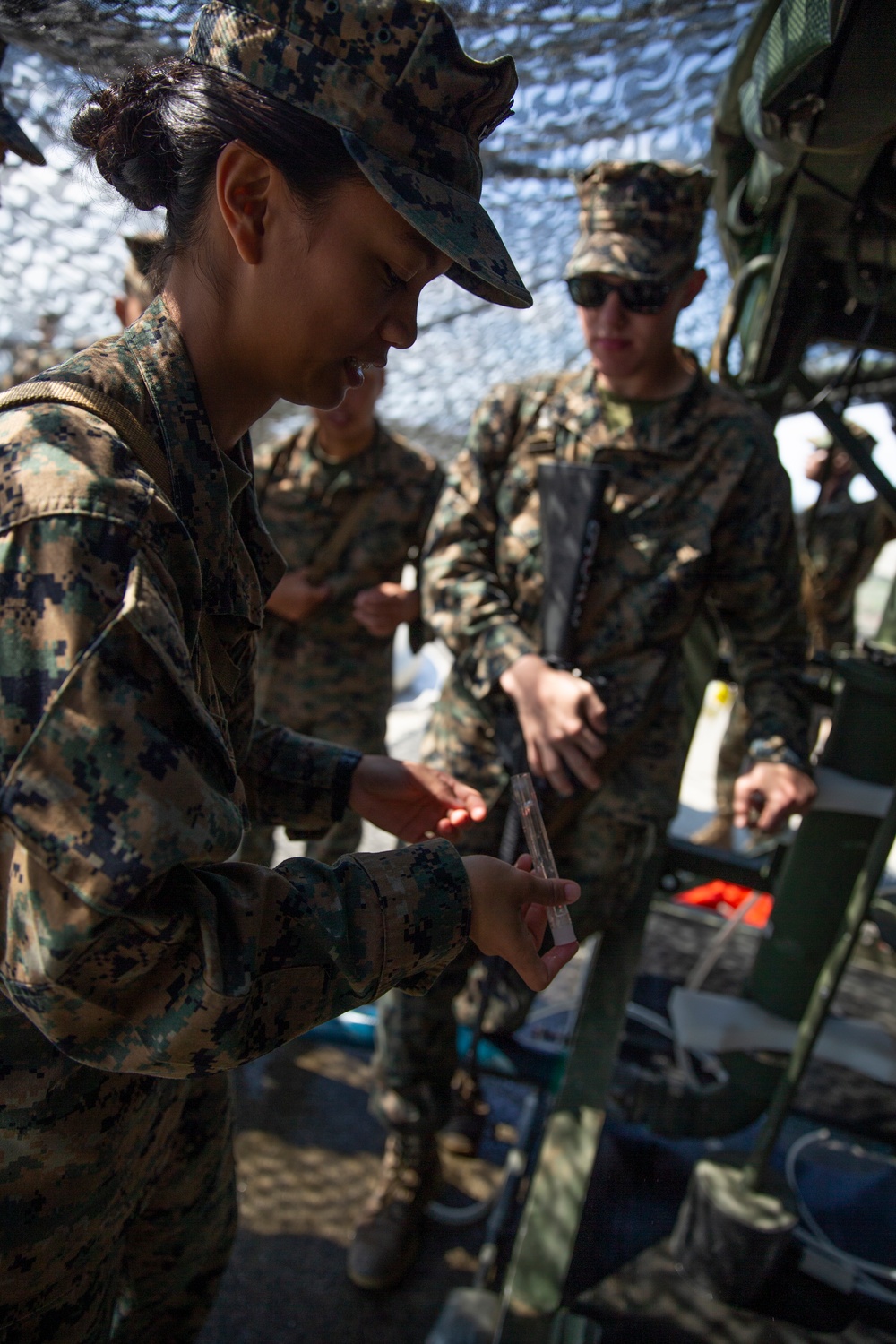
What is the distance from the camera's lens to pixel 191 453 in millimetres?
1011

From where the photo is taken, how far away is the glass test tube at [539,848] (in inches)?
43.1

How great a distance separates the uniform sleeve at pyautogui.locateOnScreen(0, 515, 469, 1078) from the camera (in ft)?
2.49

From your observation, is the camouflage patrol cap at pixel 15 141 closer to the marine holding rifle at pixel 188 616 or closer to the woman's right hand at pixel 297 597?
the marine holding rifle at pixel 188 616

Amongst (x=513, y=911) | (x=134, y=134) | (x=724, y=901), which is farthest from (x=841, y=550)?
(x=134, y=134)

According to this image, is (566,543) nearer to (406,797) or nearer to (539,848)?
(406,797)

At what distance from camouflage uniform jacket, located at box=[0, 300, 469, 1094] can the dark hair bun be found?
0.18 meters

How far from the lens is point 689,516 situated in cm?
209

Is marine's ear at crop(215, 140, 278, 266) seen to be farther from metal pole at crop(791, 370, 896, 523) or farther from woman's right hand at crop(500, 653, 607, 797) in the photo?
metal pole at crop(791, 370, 896, 523)

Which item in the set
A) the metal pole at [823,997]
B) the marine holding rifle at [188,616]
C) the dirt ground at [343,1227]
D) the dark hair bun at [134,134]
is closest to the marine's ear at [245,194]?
the marine holding rifle at [188,616]

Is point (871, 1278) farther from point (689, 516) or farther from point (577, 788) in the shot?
point (689, 516)

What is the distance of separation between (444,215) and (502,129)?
1865 mm

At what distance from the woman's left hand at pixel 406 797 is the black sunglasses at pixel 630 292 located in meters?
1.20

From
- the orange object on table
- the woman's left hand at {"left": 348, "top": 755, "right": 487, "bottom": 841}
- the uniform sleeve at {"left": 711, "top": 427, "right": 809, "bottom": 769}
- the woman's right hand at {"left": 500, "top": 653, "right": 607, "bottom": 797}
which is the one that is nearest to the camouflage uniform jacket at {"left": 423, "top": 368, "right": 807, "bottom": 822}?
the uniform sleeve at {"left": 711, "top": 427, "right": 809, "bottom": 769}

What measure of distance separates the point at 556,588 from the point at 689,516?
34 centimetres
